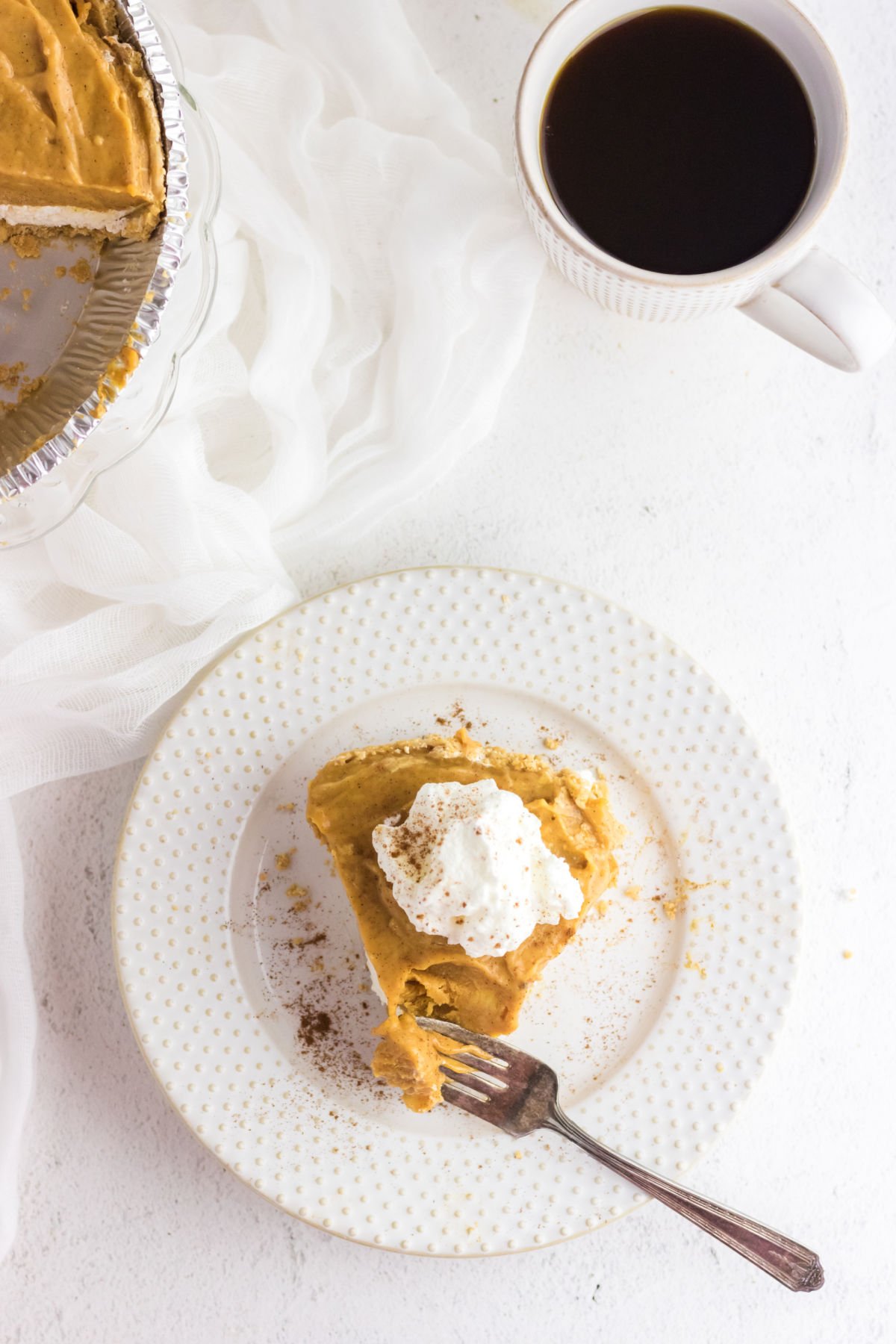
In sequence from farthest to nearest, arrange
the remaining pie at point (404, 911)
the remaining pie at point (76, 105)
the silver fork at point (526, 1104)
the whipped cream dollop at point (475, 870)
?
the silver fork at point (526, 1104) < the remaining pie at point (404, 911) < the whipped cream dollop at point (475, 870) < the remaining pie at point (76, 105)

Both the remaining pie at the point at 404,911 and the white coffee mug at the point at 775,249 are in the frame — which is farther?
the remaining pie at the point at 404,911

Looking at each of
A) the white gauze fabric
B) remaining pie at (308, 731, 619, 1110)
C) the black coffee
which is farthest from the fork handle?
the black coffee

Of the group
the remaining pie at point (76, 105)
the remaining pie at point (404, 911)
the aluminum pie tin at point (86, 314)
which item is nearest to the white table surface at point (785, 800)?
the remaining pie at point (404, 911)

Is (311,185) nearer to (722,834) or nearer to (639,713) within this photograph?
(639,713)

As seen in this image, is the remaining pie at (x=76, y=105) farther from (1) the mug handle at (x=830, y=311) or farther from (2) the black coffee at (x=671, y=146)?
(1) the mug handle at (x=830, y=311)

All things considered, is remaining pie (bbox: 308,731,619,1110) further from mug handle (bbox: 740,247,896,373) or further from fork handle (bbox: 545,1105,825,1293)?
mug handle (bbox: 740,247,896,373)
